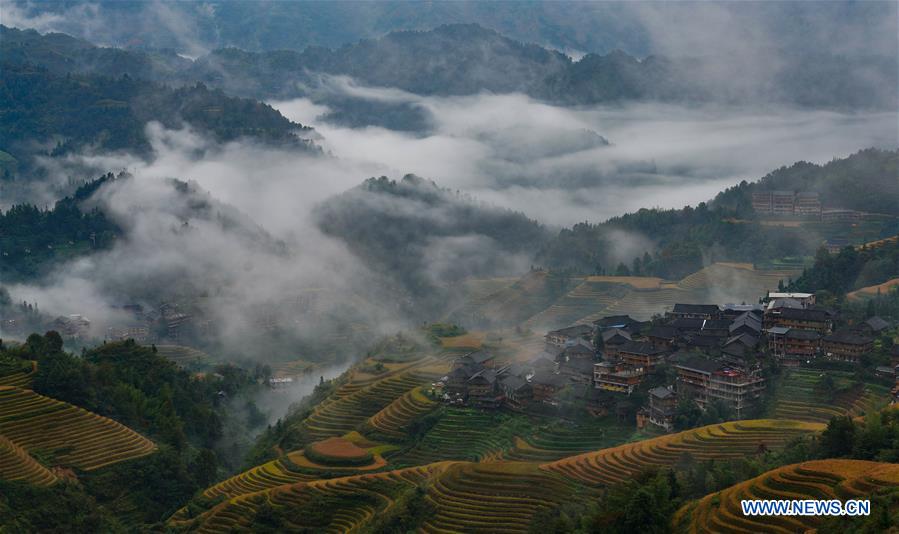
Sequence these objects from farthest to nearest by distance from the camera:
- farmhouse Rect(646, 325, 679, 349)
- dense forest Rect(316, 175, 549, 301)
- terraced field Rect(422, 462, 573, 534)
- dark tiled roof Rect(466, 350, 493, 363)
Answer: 1. dense forest Rect(316, 175, 549, 301)
2. dark tiled roof Rect(466, 350, 493, 363)
3. farmhouse Rect(646, 325, 679, 349)
4. terraced field Rect(422, 462, 573, 534)

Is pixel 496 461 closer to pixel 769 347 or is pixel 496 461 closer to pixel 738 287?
pixel 769 347

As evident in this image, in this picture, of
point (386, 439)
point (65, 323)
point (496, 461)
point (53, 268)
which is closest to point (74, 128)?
point (53, 268)

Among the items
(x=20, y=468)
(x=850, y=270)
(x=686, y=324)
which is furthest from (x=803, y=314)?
(x=20, y=468)

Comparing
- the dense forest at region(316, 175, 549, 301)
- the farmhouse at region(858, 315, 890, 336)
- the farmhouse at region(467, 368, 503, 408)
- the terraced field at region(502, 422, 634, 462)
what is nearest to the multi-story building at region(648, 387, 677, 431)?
the terraced field at region(502, 422, 634, 462)

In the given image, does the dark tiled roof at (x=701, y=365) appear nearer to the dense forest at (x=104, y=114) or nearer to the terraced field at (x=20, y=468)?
the terraced field at (x=20, y=468)

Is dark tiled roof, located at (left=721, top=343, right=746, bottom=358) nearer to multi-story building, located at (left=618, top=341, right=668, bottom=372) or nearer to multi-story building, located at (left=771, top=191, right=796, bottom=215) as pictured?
multi-story building, located at (left=618, top=341, right=668, bottom=372)

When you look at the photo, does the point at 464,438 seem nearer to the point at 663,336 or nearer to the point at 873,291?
the point at 663,336

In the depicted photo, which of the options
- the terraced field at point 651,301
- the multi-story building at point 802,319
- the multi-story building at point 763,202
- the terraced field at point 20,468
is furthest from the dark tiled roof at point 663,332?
the multi-story building at point 763,202
